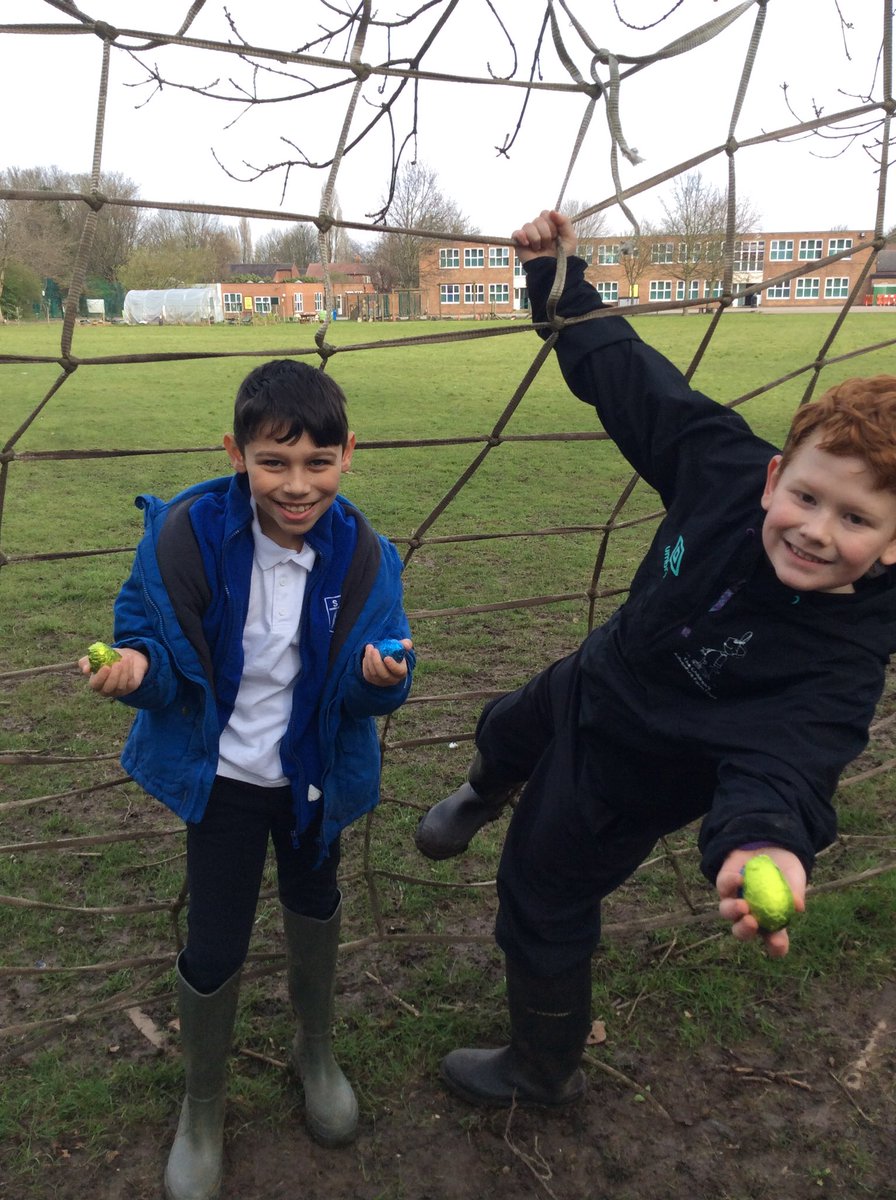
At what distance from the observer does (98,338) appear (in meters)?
19.7

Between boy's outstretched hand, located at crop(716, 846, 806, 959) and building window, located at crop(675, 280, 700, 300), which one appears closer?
boy's outstretched hand, located at crop(716, 846, 806, 959)

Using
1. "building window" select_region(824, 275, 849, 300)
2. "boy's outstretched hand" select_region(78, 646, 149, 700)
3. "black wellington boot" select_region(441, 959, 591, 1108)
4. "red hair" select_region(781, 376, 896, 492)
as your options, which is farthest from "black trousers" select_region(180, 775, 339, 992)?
"building window" select_region(824, 275, 849, 300)

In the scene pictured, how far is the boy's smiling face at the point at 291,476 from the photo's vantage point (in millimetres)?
1525

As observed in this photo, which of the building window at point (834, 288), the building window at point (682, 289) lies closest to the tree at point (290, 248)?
the building window at point (682, 289)

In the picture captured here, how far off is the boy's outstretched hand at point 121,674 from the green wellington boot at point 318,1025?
0.63 m

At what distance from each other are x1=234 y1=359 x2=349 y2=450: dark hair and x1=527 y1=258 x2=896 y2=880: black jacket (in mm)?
475

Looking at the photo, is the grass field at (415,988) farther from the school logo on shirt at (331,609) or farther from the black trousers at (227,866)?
the school logo on shirt at (331,609)

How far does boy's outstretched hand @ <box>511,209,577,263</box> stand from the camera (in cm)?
178

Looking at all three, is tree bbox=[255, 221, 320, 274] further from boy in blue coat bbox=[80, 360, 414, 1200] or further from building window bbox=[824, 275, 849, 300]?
building window bbox=[824, 275, 849, 300]

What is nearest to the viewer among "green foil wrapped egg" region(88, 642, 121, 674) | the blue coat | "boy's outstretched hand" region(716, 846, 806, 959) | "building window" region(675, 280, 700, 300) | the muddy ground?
"boy's outstretched hand" region(716, 846, 806, 959)

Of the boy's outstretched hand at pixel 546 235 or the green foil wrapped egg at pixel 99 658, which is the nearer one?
the green foil wrapped egg at pixel 99 658

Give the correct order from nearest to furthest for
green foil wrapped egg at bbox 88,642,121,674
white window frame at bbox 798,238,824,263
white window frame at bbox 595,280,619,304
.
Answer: green foil wrapped egg at bbox 88,642,121,674 < white window frame at bbox 595,280,619,304 < white window frame at bbox 798,238,824,263

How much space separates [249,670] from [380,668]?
245 mm

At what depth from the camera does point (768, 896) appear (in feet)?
3.78
